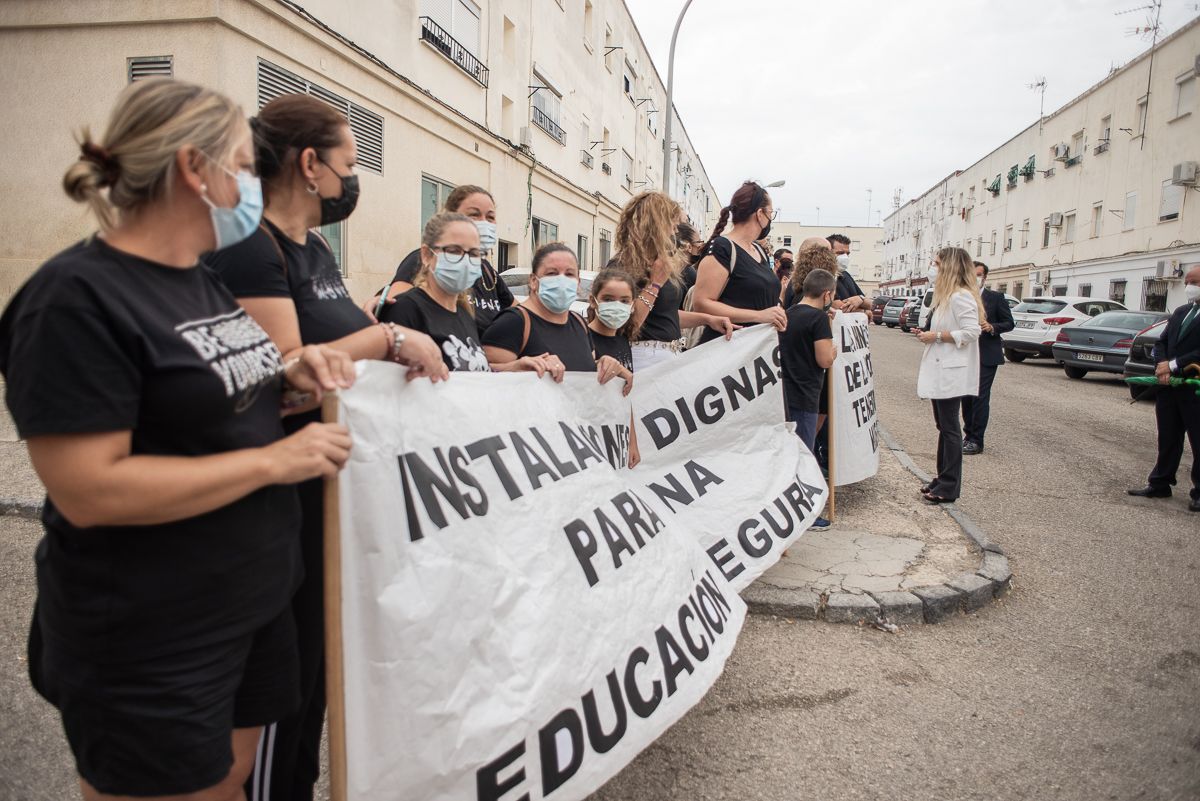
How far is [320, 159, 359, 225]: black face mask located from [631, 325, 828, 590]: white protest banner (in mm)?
2075

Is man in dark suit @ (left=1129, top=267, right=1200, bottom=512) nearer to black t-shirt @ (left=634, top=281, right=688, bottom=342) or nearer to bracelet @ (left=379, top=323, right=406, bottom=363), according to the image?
black t-shirt @ (left=634, top=281, right=688, bottom=342)

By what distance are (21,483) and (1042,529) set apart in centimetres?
693

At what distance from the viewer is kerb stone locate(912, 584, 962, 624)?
3.85 m

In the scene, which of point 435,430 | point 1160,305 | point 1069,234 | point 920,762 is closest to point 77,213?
point 435,430

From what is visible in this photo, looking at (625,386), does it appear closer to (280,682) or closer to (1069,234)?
(280,682)

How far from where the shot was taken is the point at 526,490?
2.28 metres

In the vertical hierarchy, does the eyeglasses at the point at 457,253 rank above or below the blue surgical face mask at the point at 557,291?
above

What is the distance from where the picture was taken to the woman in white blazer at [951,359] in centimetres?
552

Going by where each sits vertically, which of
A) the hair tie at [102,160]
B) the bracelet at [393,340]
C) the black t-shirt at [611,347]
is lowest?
the black t-shirt at [611,347]

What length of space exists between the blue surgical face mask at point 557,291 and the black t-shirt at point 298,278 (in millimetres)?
1165

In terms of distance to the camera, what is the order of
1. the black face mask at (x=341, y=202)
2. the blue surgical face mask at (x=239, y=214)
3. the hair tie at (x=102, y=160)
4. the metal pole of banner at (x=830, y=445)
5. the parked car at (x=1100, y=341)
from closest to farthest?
the hair tie at (x=102, y=160) < the blue surgical face mask at (x=239, y=214) < the black face mask at (x=341, y=202) < the metal pole of banner at (x=830, y=445) < the parked car at (x=1100, y=341)

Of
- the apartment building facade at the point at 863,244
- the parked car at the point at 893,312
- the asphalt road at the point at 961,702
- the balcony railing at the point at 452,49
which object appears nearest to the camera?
the asphalt road at the point at 961,702

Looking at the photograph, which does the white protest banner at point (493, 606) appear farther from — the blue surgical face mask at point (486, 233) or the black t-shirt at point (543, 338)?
the blue surgical face mask at point (486, 233)

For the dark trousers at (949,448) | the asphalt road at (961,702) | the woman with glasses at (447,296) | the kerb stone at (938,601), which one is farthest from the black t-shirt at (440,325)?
the dark trousers at (949,448)
